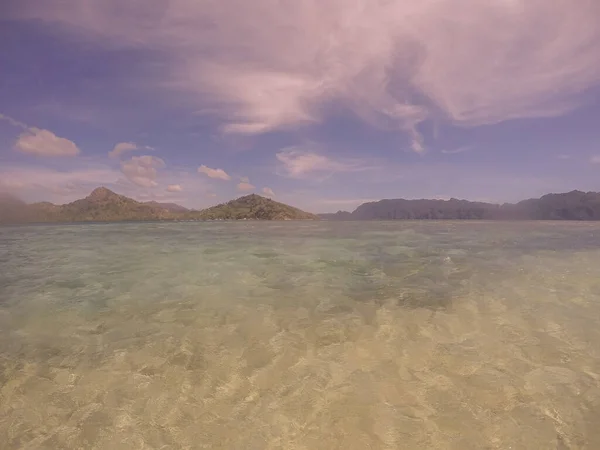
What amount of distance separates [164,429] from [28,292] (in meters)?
12.6

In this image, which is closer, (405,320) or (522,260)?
(405,320)

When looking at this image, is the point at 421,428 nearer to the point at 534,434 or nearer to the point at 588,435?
the point at 534,434

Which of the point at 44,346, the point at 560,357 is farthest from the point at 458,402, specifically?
the point at 44,346

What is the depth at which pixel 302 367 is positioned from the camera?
735 cm

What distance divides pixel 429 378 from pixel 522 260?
20473 millimetres

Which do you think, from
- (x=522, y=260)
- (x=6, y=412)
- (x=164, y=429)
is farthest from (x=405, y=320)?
(x=522, y=260)

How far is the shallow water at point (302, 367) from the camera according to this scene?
17.5 feet

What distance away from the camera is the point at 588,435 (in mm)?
5109

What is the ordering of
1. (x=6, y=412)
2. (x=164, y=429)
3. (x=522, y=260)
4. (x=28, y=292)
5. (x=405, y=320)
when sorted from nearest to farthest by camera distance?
(x=164, y=429)
(x=6, y=412)
(x=405, y=320)
(x=28, y=292)
(x=522, y=260)

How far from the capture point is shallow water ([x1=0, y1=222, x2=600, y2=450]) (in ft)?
17.5

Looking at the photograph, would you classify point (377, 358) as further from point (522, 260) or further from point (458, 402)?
point (522, 260)

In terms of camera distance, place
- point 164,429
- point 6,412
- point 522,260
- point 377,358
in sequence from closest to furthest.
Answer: point 164,429 < point 6,412 < point 377,358 < point 522,260

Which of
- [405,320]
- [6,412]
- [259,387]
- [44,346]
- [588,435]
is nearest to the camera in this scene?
[588,435]

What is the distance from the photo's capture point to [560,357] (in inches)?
303
